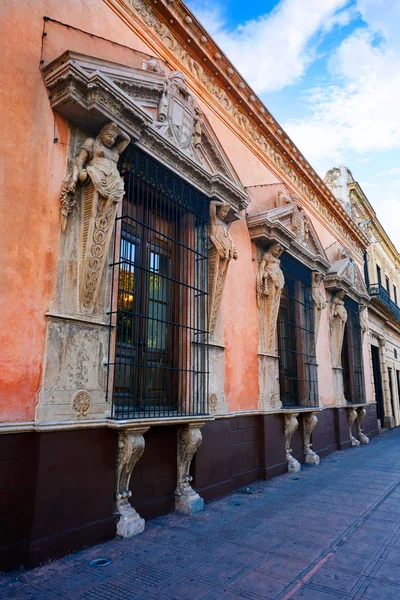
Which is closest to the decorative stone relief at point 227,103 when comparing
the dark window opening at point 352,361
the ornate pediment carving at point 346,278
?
the ornate pediment carving at point 346,278

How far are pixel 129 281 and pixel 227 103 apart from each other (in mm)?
4356

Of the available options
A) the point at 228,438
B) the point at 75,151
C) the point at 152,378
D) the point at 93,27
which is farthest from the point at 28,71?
the point at 228,438

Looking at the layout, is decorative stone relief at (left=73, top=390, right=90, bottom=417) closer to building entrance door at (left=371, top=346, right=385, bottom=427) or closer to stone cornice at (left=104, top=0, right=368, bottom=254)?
stone cornice at (left=104, top=0, right=368, bottom=254)

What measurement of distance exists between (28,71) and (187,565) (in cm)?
462

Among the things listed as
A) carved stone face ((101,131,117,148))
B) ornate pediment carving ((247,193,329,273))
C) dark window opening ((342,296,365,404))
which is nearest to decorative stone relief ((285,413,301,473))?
ornate pediment carving ((247,193,329,273))

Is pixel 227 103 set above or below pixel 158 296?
above

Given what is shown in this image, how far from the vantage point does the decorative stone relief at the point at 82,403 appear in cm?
379

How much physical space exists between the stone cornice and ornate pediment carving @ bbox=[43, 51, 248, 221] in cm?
59

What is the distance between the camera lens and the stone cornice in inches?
221

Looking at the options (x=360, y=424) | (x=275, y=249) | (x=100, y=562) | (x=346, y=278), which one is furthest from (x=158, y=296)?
(x=360, y=424)

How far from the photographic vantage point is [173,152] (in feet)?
17.0

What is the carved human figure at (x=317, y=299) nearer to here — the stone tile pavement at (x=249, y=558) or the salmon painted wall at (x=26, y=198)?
the stone tile pavement at (x=249, y=558)

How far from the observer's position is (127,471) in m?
4.14

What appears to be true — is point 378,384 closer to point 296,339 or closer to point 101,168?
point 296,339
